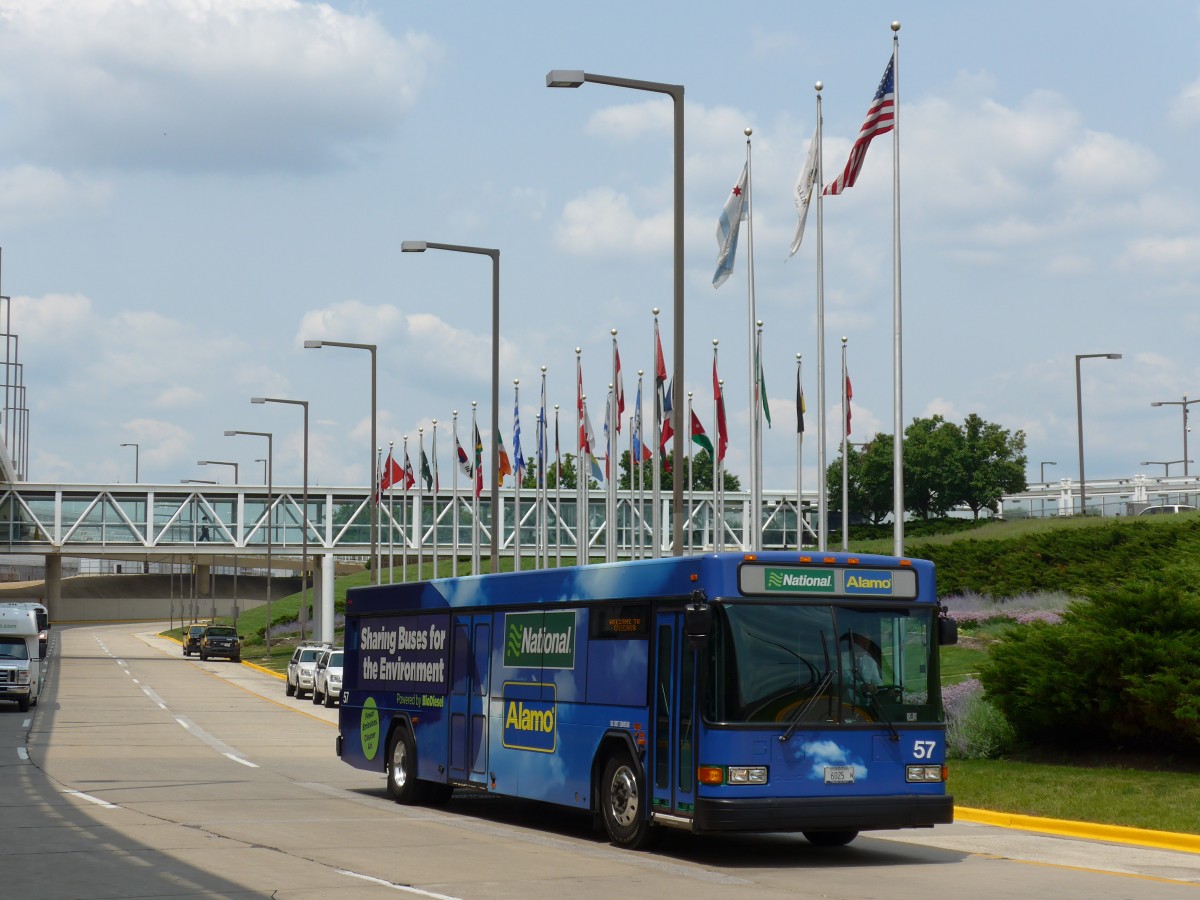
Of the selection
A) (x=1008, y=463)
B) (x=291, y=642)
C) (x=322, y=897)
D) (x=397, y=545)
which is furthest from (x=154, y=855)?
(x=1008, y=463)

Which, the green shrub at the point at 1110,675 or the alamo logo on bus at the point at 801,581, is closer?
the alamo logo on bus at the point at 801,581

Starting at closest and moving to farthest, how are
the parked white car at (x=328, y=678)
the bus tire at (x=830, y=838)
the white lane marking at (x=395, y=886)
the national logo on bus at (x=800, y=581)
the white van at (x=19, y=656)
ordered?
the white lane marking at (x=395, y=886) < the national logo on bus at (x=800, y=581) < the bus tire at (x=830, y=838) < the white van at (x=19, y=656) < the parked white car at (x=328, y=678)

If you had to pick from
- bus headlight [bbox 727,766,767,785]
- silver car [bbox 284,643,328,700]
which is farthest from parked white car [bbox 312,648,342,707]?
bus headlight [bbox 727,766,767,785]

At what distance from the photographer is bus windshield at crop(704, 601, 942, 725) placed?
14.2m

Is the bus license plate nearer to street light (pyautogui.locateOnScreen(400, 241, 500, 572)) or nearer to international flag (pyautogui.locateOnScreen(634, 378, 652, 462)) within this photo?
street light (pyautogui.locateOnScreen(400, 241, 500, 572))

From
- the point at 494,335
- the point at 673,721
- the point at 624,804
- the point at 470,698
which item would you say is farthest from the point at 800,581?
the point at 494,335

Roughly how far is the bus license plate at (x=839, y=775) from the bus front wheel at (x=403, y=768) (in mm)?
7500

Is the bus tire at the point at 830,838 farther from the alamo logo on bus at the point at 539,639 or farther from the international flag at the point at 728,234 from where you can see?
the international flag at the point at 728,234

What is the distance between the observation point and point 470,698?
18.8 metres

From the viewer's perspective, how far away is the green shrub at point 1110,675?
63.3ft

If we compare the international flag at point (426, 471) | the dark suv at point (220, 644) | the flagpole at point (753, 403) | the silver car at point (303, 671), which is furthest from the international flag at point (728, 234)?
the dark suv at point (220, 644)

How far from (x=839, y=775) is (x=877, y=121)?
575 inches

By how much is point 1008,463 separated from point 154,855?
110m

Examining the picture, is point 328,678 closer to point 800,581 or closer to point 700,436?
point 700,436
